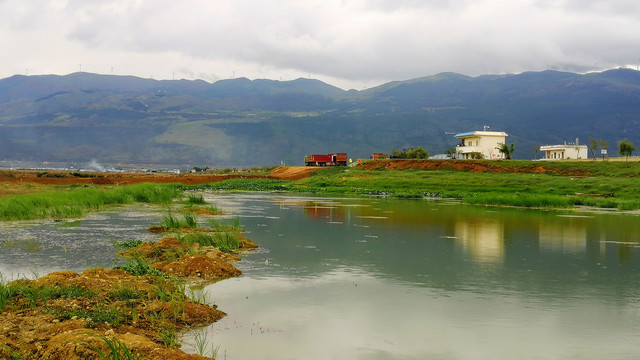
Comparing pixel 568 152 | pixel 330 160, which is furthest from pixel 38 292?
pixel 568 152

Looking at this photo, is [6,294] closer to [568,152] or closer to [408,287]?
[408,287]

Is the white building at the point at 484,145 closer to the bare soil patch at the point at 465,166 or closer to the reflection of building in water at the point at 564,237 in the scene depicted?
the bare soil patch at the point at 465,166

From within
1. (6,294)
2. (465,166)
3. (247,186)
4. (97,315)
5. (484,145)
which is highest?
(484,145)

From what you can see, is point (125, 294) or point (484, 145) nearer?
point (125, 294)

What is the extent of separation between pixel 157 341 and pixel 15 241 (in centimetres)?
1679

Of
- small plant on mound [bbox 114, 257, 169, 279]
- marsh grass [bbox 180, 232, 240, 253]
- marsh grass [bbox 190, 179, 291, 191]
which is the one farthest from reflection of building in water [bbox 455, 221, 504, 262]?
marsh grass [bbox 190, 179, 291, 191]

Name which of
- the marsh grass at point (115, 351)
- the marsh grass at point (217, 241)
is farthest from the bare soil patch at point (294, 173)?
the marsh grass at point (115, 351)

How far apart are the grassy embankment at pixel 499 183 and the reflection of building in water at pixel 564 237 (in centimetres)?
1670

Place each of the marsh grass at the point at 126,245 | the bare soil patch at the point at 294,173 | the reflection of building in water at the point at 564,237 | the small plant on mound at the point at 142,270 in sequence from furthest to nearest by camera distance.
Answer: the bare soil patch at the point at 294,173 < the reflection of building in water at the point at 564,237 < the marsh grass at the point at 126,245 < the small plant on mound at the point at 142,270

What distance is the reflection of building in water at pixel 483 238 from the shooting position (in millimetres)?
24422

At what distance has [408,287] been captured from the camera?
58.3 feet

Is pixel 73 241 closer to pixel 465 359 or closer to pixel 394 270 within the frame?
pixel 394 270

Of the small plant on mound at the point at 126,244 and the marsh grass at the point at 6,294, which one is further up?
the marsh grass at the point at 6,294

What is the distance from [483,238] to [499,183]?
1777 inches
